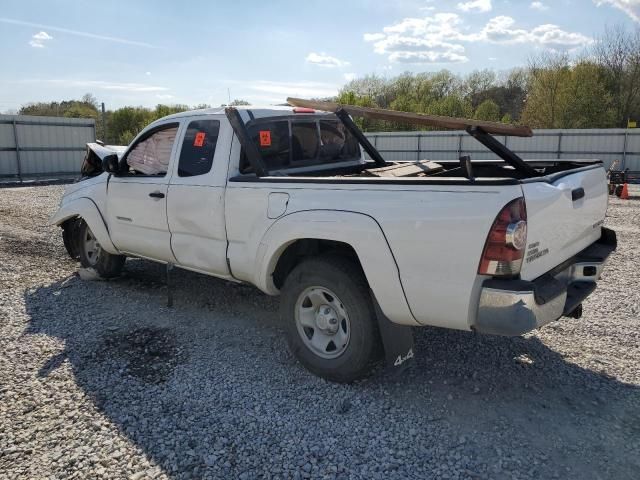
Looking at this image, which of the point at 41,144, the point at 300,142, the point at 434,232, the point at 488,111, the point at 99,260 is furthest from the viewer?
the point at 488,111

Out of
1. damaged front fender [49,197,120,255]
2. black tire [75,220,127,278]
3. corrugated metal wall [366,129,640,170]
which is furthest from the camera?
corrugated metal wall [366,129,640,170]

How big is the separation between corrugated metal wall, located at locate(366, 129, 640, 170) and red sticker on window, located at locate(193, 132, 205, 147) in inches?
784

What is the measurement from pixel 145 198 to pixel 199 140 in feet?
2.93

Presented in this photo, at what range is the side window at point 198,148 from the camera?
4.65 metres

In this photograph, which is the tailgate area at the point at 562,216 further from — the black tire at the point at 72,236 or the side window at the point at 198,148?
the black tire at the point at 72,236

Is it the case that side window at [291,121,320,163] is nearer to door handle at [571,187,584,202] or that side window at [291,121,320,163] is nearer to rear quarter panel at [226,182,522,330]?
rear quarter panel at [226,182,522,330]

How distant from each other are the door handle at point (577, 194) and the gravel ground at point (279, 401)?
1347mm

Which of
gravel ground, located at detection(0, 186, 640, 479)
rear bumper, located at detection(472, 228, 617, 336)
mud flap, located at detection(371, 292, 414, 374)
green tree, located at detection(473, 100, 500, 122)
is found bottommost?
gravel ground, located at detection(0, 186, 640, 479)

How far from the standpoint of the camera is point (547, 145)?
79.8 ft

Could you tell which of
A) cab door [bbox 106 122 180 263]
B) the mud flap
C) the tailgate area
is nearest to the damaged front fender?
cab door [bbox 106 122 180 263]

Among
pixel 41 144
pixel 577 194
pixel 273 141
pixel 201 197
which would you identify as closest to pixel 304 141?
pixel 273 141

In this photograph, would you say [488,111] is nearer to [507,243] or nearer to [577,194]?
[577,194]

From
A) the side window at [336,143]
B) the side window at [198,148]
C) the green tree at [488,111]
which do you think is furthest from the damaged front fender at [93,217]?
the green tree at [488,111]

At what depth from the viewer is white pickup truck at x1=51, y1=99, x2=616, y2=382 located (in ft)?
9.83
